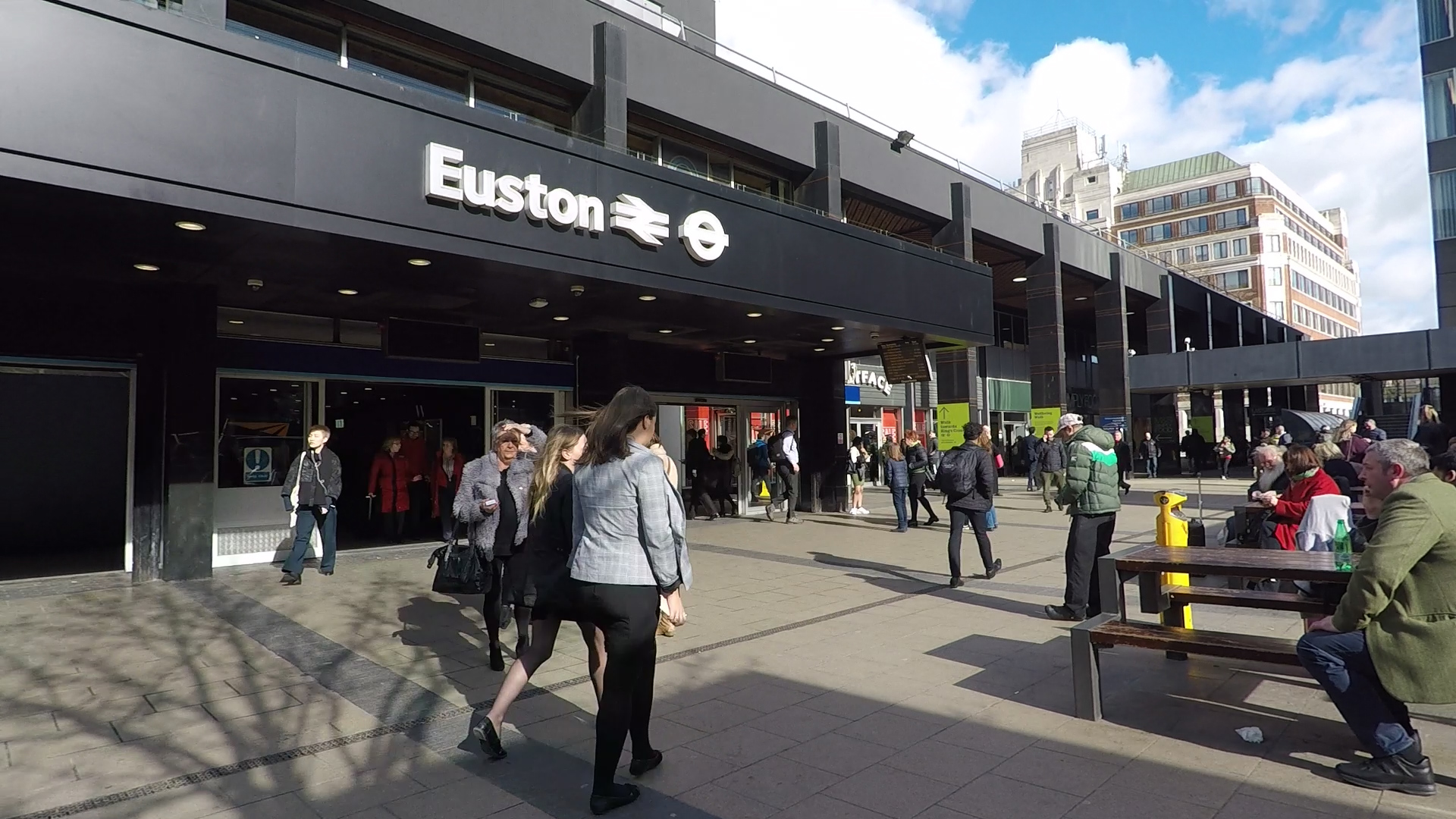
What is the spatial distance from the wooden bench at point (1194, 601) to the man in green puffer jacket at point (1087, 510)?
135 cm

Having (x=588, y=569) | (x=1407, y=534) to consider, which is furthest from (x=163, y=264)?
(x=1407, y=534)

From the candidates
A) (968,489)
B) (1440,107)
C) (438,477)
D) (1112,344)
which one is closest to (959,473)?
(968,489)

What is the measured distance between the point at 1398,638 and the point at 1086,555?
3.23 meters

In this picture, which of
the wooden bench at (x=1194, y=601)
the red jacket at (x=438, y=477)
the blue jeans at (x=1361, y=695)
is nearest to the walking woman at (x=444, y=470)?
the red jacket at (x=438, y=477)

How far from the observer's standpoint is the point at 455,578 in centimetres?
534

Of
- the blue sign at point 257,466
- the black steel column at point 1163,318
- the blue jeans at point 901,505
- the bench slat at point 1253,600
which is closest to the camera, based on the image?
the bench slat at point 1253,600

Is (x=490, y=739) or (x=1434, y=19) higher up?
(x=1434, y=19)

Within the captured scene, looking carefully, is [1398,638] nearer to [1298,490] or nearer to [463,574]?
[1298,490]

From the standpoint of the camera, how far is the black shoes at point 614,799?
3.29m

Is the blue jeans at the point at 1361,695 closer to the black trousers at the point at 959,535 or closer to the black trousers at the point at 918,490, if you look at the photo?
the black trousers at the point at 959,535

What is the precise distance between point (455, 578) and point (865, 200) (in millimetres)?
12744

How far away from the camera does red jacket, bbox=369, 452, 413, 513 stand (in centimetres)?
1202

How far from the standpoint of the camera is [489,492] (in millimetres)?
5367

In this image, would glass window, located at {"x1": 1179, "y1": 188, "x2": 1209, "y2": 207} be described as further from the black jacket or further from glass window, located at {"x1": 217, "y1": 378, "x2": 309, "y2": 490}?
glass window, located at {"x1": 217, "y1": 378, "x2": 309, "y2": 490}
